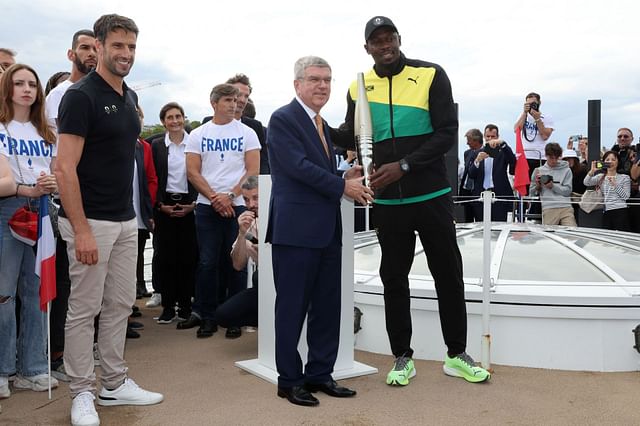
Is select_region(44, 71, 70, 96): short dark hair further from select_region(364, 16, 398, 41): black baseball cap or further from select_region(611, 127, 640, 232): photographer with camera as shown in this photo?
select_region(611, 127, 640, 232): photographer with camera

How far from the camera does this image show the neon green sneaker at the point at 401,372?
396 centimetres

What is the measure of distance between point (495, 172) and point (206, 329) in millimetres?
5151

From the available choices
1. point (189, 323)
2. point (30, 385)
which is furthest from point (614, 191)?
point (30, 385)

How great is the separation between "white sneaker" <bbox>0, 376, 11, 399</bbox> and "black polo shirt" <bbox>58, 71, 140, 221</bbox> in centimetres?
120

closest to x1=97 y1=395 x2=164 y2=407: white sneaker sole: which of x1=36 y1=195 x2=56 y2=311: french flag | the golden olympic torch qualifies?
x1=36 y1=195 x2=56 y2=311: french flag

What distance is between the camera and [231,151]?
5.57 metres

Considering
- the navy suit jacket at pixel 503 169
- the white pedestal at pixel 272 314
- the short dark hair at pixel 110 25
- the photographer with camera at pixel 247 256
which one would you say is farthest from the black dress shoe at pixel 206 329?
the navy suit jacket at pixel 503 169

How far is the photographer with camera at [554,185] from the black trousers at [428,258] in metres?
4.60

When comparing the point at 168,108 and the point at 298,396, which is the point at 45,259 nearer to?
the point at 298,396

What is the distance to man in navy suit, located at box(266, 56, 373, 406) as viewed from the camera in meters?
3.62

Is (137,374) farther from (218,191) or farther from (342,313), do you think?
(218,191)

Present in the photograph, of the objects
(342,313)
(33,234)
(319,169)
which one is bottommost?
(342,313)

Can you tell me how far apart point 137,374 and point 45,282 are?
3.23ft

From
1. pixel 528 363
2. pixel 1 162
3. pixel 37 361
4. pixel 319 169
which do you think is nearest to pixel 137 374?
pixel 37 361
